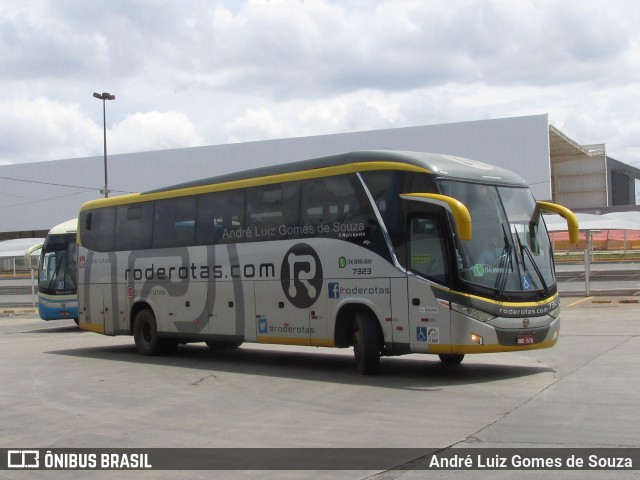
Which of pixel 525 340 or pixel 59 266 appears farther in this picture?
pixel 59 266

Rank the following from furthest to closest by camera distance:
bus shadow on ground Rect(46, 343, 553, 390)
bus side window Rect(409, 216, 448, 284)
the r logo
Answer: the r logo
bus shadow on ground Rect(46, 343, 553, 390)
bus side window Rect(409, 216, 448, 284)

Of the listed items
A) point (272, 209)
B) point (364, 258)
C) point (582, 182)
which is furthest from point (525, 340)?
point (582, 182)

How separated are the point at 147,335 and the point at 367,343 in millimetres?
6702

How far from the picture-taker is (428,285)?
487 inches

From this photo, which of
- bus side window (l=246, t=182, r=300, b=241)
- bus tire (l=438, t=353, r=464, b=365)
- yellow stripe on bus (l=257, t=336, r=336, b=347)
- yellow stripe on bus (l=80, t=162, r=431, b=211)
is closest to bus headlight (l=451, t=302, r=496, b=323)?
yellow stripe on bus (l=80, t=162, r=431, b=211)

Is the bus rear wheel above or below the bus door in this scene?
below

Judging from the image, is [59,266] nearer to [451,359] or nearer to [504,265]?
[451,359]

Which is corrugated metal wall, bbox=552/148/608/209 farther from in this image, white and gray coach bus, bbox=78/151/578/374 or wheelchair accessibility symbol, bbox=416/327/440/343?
wheelchair accessibility symbol, bbox=416/327/440/343

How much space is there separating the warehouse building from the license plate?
56.3m

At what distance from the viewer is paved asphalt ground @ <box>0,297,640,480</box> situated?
8633 millimetres

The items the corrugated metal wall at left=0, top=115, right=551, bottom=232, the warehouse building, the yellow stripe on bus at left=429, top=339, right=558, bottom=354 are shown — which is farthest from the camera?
the warehouse building

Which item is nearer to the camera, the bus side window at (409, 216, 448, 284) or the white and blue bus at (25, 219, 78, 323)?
the bus side window at (409, 216, 448, 284)

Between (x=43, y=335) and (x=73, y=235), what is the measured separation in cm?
382

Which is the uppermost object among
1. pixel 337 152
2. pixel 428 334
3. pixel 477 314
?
pixel 337 152
